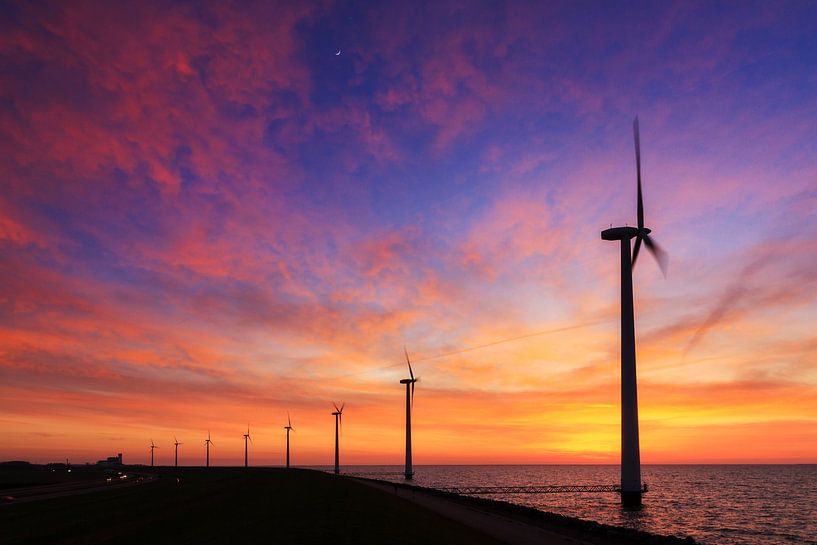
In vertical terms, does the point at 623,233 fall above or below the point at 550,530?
above

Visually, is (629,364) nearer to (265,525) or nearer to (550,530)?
(550,530)

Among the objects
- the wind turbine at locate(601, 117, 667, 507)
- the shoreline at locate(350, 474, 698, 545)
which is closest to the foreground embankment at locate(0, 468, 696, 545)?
the shoreline at locate(350, 474, 698, 545)

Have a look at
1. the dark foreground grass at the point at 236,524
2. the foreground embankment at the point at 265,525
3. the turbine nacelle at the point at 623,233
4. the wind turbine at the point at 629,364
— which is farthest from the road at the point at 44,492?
the turbine nacelle at the point at 623,233

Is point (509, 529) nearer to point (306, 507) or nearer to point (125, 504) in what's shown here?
point (306, 507)

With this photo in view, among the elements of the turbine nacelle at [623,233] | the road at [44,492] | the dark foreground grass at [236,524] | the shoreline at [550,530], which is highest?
the turbine nacelle at [623,233]

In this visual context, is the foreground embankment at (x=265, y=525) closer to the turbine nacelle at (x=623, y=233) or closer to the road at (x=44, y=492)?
the road at (x=44, y=492)

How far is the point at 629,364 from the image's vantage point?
98.1 meters

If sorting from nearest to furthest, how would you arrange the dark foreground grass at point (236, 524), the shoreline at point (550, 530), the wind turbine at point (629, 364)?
the dark foreground grass at point (236, 524) < the shoreline at point (550, 530) < the wind turbine at point (629, 364)

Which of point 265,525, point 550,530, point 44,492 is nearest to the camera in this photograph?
point 265,525

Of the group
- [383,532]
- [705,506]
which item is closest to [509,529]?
[383,532]

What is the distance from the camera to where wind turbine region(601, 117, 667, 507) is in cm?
9688

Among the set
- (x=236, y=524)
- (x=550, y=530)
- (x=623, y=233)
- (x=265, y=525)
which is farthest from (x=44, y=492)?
(x=623, y=233)

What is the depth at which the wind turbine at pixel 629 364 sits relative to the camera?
96.9 metres

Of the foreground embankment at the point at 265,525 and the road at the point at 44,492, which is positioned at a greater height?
the foreground embankment at the point at 265,525
